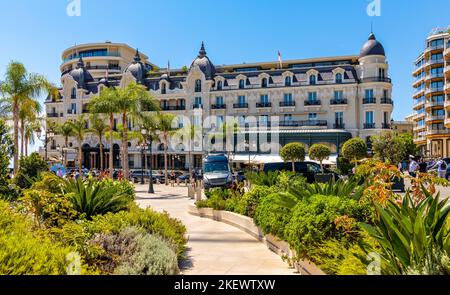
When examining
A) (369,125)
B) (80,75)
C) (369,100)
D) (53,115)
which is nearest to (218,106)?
(369,100)

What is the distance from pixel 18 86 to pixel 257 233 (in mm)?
23530

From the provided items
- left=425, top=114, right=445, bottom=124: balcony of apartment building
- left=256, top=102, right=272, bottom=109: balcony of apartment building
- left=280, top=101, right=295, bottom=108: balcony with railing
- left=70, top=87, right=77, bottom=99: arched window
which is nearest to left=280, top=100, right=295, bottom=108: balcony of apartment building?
left=280, top=101, right=295, bottom=108: balcony with railing

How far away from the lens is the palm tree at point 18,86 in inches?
1016

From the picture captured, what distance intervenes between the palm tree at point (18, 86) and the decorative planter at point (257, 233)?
1866cm

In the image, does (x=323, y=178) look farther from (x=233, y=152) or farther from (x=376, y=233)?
(x=233, y=152)

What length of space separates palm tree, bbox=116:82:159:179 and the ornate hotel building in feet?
34.6

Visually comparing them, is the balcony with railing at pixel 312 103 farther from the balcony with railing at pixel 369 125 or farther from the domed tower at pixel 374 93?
the balcony with railing at pixel 369 125

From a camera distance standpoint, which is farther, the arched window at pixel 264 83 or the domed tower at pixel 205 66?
the domed tower at pixel 205 66

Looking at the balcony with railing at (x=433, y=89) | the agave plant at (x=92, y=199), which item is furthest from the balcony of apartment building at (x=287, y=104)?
the agave plant at (x=92, y=199)

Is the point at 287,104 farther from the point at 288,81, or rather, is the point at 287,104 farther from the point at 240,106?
the point at 240,106

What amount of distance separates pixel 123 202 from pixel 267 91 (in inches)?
1619

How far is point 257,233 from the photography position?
8586 mm

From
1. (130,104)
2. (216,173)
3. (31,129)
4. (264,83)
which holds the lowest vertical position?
(216,173)
